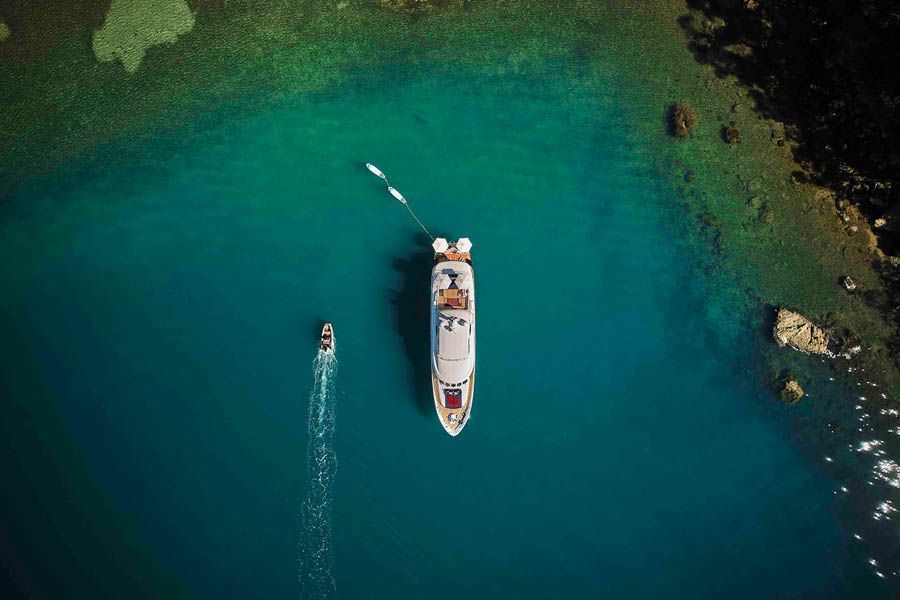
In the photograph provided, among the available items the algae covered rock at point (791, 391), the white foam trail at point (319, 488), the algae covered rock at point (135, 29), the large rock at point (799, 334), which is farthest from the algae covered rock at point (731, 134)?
the algae covered rock at point (135, 29)

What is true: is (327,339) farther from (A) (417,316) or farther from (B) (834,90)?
(B) (834,90)

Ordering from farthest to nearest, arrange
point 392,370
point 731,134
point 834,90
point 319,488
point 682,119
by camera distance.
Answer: point 682,119
point 731,134
point 834,90
point 392,370
point 319,488

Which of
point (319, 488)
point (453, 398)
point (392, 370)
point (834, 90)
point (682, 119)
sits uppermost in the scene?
point (834, 90)

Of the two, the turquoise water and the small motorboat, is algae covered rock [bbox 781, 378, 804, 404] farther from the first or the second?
the small motorboat

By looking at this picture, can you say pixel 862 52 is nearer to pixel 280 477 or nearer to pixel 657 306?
pixel 657 306

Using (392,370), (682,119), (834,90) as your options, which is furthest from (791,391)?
(392,370)

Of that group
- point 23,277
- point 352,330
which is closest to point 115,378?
point 23,277
